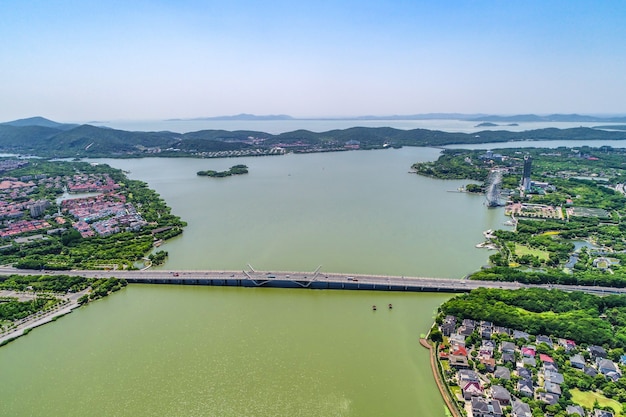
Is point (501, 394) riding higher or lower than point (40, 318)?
lower

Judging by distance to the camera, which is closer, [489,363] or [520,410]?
[520,410]

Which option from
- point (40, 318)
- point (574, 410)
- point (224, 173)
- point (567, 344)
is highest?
point (224, 173)

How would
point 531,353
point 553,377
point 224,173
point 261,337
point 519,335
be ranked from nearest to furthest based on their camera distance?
point 553,377 < point 531,353 < point 519,335 < point 261,337 < point 224,173

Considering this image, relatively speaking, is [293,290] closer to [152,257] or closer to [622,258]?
[152,257]

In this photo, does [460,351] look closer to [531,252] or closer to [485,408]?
[485,408]

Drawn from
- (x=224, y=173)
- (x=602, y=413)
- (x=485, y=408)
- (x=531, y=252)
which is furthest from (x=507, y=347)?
(x=224, y=173)

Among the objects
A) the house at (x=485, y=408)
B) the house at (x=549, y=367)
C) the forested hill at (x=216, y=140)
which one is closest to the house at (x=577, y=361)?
the house at (x=549, y=367)
